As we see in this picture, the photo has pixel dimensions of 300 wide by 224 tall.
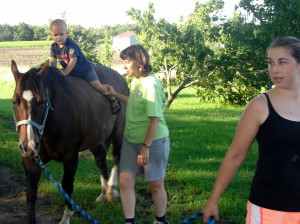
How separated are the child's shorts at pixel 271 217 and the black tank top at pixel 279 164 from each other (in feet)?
0.07

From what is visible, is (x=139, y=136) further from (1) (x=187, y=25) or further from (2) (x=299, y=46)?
(1) (x=187, y=25)

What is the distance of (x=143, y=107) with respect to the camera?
12.4 feet

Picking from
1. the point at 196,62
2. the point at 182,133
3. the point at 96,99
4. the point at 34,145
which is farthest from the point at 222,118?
the point at 34,145

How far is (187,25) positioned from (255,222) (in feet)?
55.9

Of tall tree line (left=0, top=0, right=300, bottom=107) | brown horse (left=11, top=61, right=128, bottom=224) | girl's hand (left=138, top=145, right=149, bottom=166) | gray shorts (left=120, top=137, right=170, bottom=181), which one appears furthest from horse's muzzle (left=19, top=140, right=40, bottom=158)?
tall tree line (left=0, top=0, right=300, bottom=107)

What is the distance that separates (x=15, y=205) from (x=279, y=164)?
3812 mm

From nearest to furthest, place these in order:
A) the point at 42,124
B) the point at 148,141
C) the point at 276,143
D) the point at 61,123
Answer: the point at 276,143
the point at 148,141
the point at 42,124
the point at 61,123

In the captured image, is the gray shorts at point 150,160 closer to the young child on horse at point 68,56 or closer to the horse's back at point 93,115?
the horse's back at point 93,115

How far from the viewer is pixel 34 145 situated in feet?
12.2

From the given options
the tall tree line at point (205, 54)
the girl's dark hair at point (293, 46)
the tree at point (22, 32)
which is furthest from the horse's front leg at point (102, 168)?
the tree at point (22, 32)

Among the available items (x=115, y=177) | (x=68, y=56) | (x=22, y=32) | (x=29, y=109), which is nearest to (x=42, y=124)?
(x=29, y=109)

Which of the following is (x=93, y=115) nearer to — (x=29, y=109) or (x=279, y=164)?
(x=29, y=109)

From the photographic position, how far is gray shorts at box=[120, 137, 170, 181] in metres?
3.80

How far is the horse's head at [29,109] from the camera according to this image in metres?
3.73
